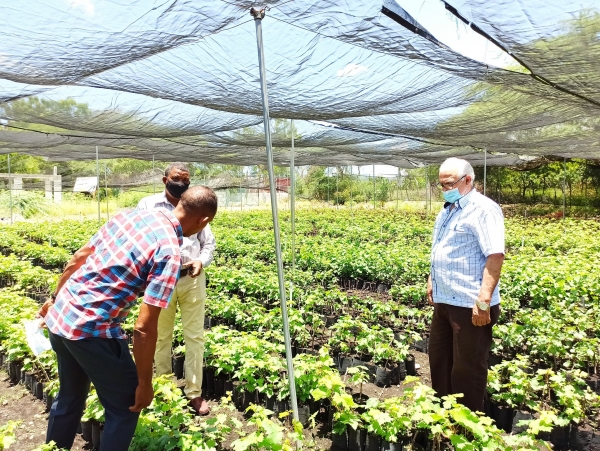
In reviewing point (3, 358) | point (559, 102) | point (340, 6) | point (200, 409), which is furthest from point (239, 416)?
point (559, 102)

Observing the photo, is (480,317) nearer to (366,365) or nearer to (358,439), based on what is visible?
(358,439)

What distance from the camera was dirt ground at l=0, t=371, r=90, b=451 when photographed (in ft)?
10.2

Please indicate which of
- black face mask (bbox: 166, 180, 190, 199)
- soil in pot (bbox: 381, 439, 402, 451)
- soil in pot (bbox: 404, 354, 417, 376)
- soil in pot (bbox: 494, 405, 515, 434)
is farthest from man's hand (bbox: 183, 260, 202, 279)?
soil in pot (bbox: 494, 405, 515, 434)

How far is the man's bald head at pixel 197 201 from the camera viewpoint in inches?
84.5

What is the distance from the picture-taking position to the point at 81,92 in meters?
4.86

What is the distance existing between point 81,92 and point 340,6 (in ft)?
10.7

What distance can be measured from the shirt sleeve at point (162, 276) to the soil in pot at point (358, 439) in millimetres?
1690

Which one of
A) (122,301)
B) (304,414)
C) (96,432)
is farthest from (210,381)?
(122,301)

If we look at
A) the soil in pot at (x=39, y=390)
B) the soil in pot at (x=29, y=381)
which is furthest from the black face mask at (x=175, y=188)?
the soil in pot at (x=29, y=381)

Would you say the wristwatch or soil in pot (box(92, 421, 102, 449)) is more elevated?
the wristwatch

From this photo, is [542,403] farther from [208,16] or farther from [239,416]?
[208,16]

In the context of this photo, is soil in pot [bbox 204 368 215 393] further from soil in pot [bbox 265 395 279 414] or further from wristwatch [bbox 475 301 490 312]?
wristwatch [bbox 475 301 490 312]

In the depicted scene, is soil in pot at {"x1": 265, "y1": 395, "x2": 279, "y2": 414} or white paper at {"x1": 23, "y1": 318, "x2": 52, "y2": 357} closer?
white paper at {"x1": 23, "y1": 318, "x2": 52, "y2": 357}

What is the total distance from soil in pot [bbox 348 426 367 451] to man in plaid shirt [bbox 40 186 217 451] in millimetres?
1425
